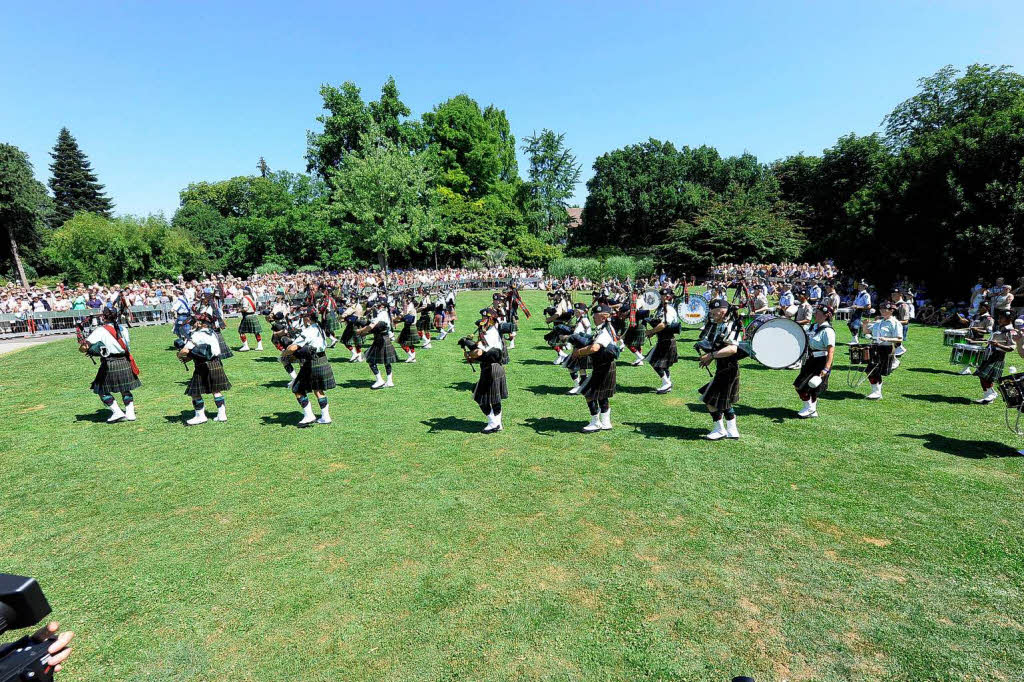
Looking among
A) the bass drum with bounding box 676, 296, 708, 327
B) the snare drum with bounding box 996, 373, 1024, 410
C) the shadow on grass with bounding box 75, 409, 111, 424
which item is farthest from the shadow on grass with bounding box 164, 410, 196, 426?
the snare drum with bounding box 996, 373, 1024, 410

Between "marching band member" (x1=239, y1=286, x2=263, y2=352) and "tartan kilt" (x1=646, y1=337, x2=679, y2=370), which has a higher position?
"marching band member" (x1=239, y1=286, x2=263, y2=352)

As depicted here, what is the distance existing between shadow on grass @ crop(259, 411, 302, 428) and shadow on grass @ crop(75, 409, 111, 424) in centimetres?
367

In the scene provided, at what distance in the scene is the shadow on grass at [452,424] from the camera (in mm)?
11000

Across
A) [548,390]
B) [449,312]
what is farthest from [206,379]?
[449,312]

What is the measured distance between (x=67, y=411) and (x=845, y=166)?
243 feet

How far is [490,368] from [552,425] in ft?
6.54

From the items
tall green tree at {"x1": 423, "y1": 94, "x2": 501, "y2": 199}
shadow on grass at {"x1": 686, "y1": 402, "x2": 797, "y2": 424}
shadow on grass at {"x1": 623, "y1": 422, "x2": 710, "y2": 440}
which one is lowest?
shadow on grass at {"x1": 686, "y1": 402, "x2": 797, "y2": 424}

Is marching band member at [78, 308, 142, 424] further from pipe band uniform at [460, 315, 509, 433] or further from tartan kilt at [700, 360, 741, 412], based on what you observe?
tartan kilt at [700, 360, 741, 412]

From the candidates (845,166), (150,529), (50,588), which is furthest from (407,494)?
(845,166)

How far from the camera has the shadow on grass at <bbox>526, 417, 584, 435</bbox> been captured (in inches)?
422

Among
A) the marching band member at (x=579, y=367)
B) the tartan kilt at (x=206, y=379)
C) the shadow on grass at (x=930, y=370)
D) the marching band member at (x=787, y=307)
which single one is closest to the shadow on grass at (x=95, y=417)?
the tartan kilt at (x=206, y=379)

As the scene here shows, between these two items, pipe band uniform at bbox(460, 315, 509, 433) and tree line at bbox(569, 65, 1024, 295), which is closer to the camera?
pipe band uniform at bbox(460, 315, 509, 433)

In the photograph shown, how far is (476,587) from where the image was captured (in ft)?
18.8

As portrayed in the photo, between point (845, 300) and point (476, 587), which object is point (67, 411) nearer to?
point (476, 587)
